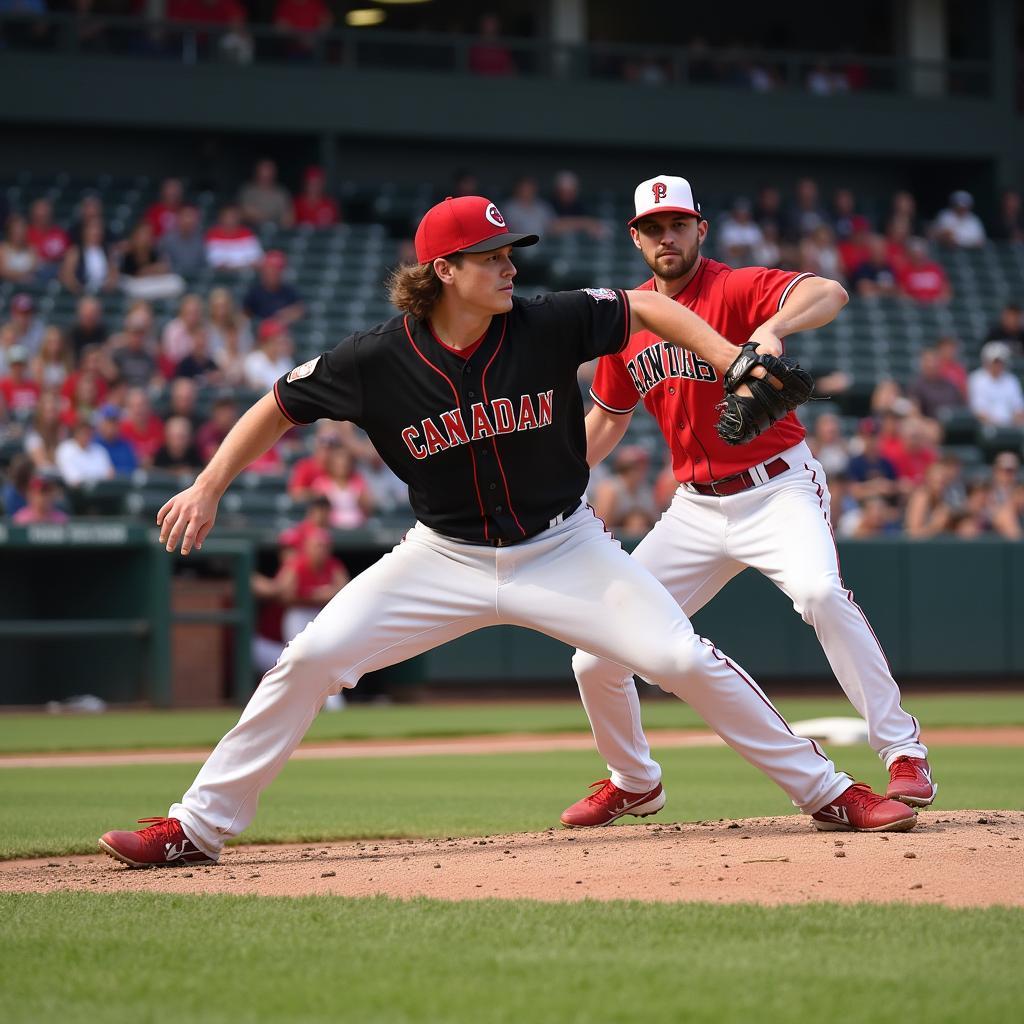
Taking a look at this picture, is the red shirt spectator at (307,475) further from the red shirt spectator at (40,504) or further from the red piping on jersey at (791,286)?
the red piping on jersey at (791,286)

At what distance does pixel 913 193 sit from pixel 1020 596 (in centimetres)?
1277

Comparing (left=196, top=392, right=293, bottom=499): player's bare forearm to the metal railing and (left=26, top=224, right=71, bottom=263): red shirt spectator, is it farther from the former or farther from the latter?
the metal railing

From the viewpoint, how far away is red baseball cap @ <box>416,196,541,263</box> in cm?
479

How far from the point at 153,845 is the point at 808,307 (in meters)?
2.51

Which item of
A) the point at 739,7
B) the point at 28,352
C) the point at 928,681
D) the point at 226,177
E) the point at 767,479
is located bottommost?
the point at 928,681

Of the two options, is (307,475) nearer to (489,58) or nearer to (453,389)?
(453,389)

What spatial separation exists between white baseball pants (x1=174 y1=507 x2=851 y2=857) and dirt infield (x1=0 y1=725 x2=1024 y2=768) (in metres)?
4.08

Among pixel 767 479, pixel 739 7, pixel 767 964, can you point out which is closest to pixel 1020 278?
pixel 739 7

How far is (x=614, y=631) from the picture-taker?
15.7ft

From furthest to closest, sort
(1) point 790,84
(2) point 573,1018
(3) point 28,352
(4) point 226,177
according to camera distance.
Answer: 1. (1) point 790,84
2. (4) point 226,177
3. (3) point 28,352
4. (2) point 573,1018

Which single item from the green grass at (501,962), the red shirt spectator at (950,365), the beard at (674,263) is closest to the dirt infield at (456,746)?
the beard at (674,263)

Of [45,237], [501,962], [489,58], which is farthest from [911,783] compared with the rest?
[489,58]

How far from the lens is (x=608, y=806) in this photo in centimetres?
563

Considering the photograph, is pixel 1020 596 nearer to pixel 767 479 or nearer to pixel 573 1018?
pixel 767 479
